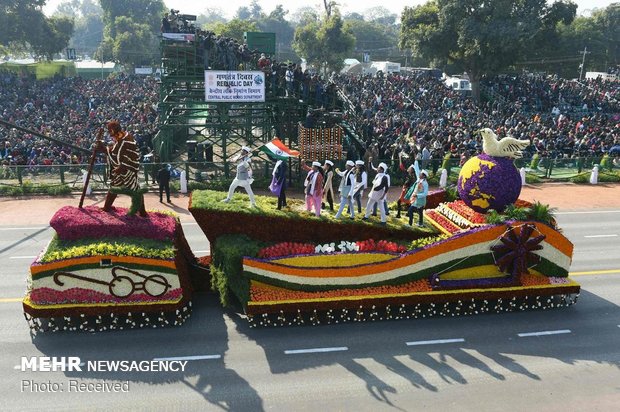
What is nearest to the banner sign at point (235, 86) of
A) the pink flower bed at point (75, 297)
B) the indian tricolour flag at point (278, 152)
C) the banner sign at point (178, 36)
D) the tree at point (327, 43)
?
the banner sign at point (178, 36)

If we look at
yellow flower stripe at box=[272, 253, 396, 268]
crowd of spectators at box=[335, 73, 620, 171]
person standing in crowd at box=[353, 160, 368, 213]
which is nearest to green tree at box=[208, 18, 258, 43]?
crowd of spectators at box=[335, 73, 620, 171]

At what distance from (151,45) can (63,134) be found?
59.0 metres

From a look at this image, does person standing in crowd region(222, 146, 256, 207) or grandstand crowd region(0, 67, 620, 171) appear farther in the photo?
grandstand crowd region(0, 67, 620, 171)

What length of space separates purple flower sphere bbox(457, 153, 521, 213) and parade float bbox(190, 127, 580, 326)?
1.0 inches

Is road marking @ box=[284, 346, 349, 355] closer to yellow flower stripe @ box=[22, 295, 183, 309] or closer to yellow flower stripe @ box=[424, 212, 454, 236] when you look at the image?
yellow flower stripe @ box=[22, 295, 183, 309]

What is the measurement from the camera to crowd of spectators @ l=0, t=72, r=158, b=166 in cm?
2886

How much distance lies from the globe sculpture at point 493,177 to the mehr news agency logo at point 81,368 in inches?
315

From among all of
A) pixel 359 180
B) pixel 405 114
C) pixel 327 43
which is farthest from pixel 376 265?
pixel 327 43

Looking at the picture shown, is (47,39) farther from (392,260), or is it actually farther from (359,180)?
(392,260)

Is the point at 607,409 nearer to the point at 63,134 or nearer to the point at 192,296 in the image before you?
the point at 192,296

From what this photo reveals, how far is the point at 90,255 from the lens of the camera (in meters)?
11.5

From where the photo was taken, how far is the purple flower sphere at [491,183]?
43.2 feet

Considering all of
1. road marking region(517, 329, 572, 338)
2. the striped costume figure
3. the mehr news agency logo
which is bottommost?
the mehr news agency logo

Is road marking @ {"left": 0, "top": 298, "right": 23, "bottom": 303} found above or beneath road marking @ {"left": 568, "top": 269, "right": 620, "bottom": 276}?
beneath
